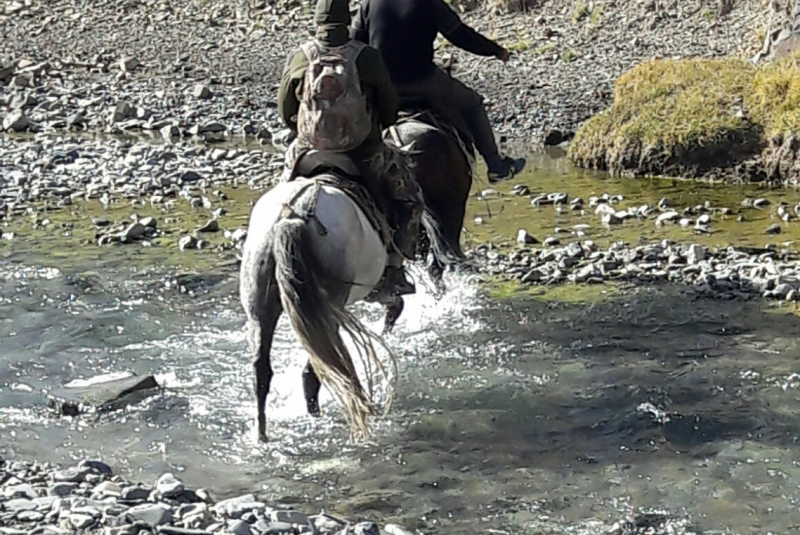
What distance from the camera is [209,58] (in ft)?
79.5

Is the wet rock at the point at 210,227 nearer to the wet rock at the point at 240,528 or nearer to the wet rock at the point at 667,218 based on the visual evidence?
the wet rock at the point at 667,218

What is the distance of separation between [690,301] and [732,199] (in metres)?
3.53

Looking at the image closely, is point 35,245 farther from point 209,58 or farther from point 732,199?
point 209,58

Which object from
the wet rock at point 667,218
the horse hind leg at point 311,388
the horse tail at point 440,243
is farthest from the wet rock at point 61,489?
the wet rock at point 667,218

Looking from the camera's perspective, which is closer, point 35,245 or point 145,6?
point 35,245

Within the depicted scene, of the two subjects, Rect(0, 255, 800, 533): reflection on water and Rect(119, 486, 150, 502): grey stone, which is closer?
Rect(119, 486, 150, 502): grey stone

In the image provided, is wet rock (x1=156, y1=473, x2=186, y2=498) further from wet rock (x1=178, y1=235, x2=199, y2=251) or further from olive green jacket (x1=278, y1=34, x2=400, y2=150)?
wet rock (x1=178, y1=235, x2=199, y2=251)

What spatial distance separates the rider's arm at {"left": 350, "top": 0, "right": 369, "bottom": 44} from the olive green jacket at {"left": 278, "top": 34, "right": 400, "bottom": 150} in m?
1.36

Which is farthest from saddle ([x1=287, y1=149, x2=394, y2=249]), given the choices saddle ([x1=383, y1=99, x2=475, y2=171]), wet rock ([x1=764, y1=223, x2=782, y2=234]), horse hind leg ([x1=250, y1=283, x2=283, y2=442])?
wet rock ([x1=764, y1=223, x2=782, y2=234])

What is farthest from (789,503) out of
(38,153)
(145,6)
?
(145,6)

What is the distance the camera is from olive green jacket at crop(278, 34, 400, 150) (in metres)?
6.11

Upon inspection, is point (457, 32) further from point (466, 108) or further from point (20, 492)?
point (20, 492)

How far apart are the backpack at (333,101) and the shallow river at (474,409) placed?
5.15 ft

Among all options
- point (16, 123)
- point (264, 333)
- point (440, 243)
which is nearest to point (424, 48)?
point (440, 243)
